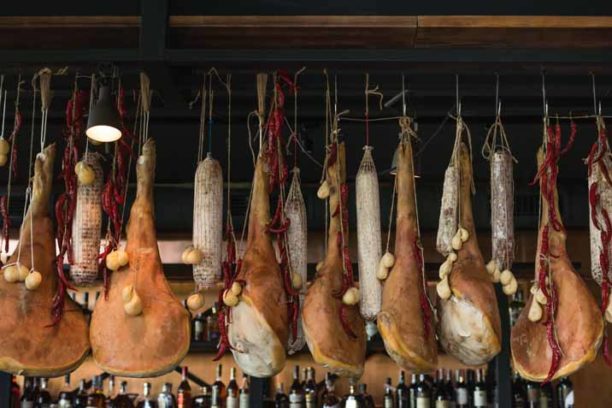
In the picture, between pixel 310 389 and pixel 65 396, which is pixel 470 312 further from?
pixel 65 396

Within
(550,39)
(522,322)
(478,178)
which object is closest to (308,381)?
(478,178)

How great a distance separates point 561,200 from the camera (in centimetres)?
555

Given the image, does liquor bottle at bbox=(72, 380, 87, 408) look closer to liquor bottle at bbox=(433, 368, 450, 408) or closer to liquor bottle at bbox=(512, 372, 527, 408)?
liquor bottle at bbox=(433, 368, 450, 408)

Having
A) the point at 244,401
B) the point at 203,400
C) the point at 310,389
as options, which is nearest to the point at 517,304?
the point at 310,389

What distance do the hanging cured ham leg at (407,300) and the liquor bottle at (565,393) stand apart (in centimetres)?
343

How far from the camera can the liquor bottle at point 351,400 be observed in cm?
525

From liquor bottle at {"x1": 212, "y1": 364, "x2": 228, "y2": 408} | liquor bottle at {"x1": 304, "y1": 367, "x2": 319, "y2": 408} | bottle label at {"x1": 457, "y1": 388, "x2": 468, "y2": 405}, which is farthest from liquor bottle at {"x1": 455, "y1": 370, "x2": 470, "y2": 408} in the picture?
liquor bottle at {"x1": 212, "y1": 364, "x2": 228, "y2": 408}

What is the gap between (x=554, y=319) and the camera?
2.47 metres

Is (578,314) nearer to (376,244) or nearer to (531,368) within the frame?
(531,368)

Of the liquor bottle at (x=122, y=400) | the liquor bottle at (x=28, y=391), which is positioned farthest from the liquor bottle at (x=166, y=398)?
the liquor bottle at (x=28, y=391)

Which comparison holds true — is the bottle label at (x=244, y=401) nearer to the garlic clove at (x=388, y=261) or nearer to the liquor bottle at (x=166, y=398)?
the liquor bottle at (x=166, y=398)

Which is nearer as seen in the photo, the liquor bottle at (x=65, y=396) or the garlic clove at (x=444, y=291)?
the garlic clove at (x=444, y=291)

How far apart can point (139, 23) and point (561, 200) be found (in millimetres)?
3775

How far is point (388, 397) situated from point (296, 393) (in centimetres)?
62
